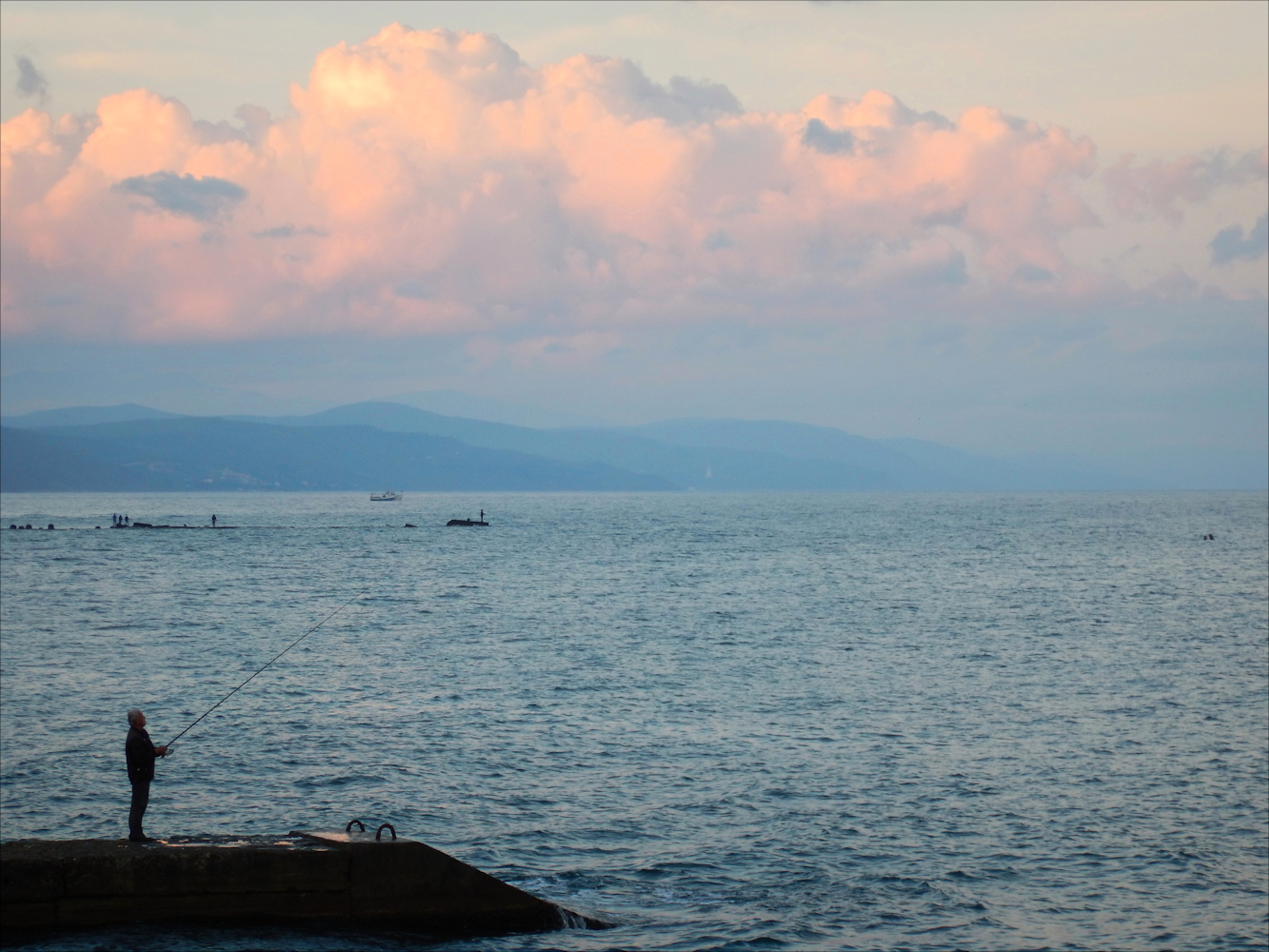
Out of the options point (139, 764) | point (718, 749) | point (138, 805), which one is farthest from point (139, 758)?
point (718, 749)

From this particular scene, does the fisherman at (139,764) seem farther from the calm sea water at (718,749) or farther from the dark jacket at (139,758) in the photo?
the calm sea water at (718,749)

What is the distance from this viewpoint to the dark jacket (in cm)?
1691

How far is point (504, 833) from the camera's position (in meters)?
24.3

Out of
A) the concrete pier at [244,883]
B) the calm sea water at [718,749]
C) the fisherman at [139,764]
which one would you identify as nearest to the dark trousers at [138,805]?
the fisherman at [139,764]

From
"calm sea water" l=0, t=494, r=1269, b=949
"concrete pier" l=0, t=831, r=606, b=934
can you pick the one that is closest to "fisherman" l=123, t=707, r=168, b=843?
"concrete pier" l=0, t=831, r=606, b=934

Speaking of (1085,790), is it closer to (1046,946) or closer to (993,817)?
(993,817)

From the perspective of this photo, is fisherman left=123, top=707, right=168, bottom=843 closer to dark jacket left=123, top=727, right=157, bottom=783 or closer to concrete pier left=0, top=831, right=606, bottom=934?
dark jacket left=123, top=727, right=157, bottom=783

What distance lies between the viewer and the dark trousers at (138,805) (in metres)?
16.6

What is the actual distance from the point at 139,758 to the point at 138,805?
2.20ft

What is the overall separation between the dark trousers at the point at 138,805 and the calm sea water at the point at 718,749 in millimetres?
1441

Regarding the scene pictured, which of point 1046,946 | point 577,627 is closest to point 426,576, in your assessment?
point 577,627

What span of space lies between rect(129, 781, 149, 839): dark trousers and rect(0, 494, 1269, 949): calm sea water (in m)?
1.44

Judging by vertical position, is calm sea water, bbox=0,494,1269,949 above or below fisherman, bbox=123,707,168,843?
below

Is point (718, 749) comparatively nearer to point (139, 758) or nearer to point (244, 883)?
point (244, 883)
